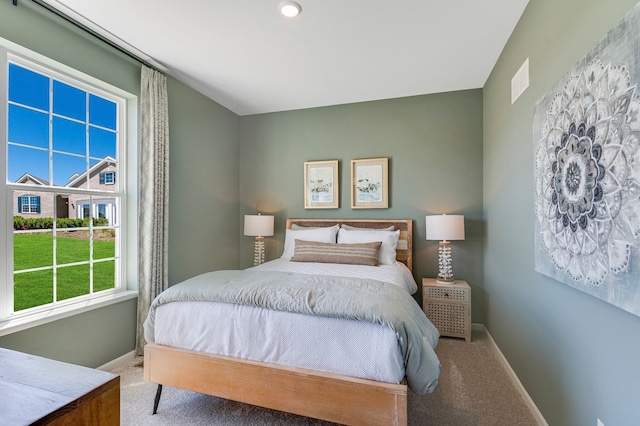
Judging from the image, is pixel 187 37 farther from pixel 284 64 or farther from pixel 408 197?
pixel 408 197

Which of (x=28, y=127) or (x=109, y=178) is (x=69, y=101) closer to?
(x=28, y=127)

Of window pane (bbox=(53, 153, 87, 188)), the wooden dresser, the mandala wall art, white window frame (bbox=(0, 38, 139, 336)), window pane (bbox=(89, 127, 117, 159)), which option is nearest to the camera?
the wooden dresser

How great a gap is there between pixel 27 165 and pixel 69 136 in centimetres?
39

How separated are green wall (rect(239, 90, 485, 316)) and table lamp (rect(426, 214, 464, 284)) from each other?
0.85ft

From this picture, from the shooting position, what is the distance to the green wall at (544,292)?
1143 mm

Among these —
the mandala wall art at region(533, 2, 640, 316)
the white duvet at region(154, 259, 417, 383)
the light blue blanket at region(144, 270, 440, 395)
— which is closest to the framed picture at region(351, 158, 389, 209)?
the light blue blanket at region(144, 270, 440, 395)

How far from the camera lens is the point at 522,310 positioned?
2080 millimetres

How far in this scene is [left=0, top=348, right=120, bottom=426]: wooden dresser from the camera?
2.00 ft

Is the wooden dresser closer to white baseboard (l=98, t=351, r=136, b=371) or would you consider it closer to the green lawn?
the green lawn

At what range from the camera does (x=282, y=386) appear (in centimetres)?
155

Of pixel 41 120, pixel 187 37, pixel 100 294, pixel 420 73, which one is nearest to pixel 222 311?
pixel 100 294

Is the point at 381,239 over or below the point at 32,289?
→ over

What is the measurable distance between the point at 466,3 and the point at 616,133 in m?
1.49

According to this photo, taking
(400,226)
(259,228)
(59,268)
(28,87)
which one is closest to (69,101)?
(28,87)
